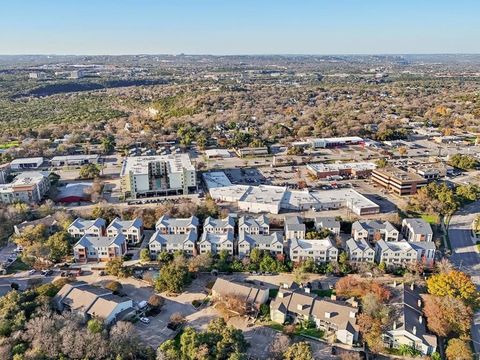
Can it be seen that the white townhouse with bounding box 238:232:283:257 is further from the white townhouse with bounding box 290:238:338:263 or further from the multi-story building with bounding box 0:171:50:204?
the multi-story building with bounding box 0:171:50:204

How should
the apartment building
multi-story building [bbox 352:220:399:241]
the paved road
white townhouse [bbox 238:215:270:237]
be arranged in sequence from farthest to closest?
white townhouse [bbox 238:215:270:237]
multi-story building [bbox 352:220:399:241]
the paved road
the apartment building

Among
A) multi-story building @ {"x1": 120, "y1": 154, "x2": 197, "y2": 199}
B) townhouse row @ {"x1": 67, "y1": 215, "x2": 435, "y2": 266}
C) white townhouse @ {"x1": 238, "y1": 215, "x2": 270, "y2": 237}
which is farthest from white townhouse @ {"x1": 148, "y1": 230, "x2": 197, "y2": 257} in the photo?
multi-story building @ {"x1": 120, "y1": 154, "x2": 197, "y2": 199}

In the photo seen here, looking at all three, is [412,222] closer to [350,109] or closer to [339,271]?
[339,271]

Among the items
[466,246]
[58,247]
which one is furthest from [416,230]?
[58,247]

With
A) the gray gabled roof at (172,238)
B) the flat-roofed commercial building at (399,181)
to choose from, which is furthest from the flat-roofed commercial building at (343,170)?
the gray gabled roof at (172,238)

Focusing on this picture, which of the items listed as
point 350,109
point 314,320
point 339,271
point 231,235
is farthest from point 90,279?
point 350,109

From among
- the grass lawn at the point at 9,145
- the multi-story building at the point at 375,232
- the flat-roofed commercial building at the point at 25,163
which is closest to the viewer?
the multi-story building at the point at 375,232

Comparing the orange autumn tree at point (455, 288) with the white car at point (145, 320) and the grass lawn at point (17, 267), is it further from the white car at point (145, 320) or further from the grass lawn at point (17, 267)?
the grass lawn at point (17, 267)
